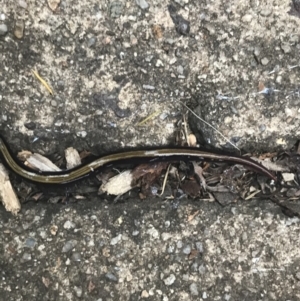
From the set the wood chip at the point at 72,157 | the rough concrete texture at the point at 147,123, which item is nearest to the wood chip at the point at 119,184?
the rough concrete texture at the point at 147,123

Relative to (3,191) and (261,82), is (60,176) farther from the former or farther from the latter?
(261,82)

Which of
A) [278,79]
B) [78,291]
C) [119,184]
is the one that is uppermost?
[278,79]

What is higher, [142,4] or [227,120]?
[142,4]

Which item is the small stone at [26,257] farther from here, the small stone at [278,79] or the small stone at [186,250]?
the small stone at [278,79]

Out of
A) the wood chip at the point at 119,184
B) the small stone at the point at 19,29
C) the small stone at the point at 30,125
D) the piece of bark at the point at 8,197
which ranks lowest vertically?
the wood chip at the point at 119,184

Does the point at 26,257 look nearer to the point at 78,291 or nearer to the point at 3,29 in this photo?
the point at 78,291

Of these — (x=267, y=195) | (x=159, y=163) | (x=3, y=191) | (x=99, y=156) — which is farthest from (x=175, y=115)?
(x=3, y=191)

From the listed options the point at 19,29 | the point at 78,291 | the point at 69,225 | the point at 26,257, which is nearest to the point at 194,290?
the point at 78,291

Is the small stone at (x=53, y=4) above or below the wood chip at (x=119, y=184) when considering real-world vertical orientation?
above
